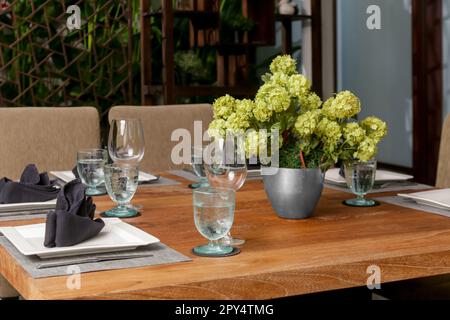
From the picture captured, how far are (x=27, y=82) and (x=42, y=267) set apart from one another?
4.37m

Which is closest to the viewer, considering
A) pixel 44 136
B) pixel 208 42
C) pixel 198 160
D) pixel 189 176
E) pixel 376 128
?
pixel 376 128

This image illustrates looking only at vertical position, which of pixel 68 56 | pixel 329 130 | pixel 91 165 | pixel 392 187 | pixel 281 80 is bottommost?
pixel 392 187

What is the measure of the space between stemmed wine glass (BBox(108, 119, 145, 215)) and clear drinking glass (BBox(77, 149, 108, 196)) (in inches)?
2.8

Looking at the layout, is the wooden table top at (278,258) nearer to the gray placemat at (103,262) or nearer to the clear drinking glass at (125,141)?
the gray placemat at (103,262)

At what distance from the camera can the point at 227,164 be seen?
1562 millimetres

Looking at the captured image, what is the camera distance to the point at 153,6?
584 cm

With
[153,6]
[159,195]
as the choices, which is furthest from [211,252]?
[153,6]

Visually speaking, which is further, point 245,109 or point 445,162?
point 445,162

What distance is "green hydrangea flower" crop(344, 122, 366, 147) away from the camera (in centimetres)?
154

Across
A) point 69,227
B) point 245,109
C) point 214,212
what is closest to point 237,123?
point 245,109

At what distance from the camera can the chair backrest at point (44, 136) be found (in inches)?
97.6

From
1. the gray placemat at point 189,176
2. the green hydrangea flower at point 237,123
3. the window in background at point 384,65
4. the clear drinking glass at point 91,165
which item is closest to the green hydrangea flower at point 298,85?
the green hydrangea flower at point 237,123

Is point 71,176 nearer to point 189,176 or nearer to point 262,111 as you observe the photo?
point 189,176

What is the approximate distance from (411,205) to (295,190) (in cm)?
33
